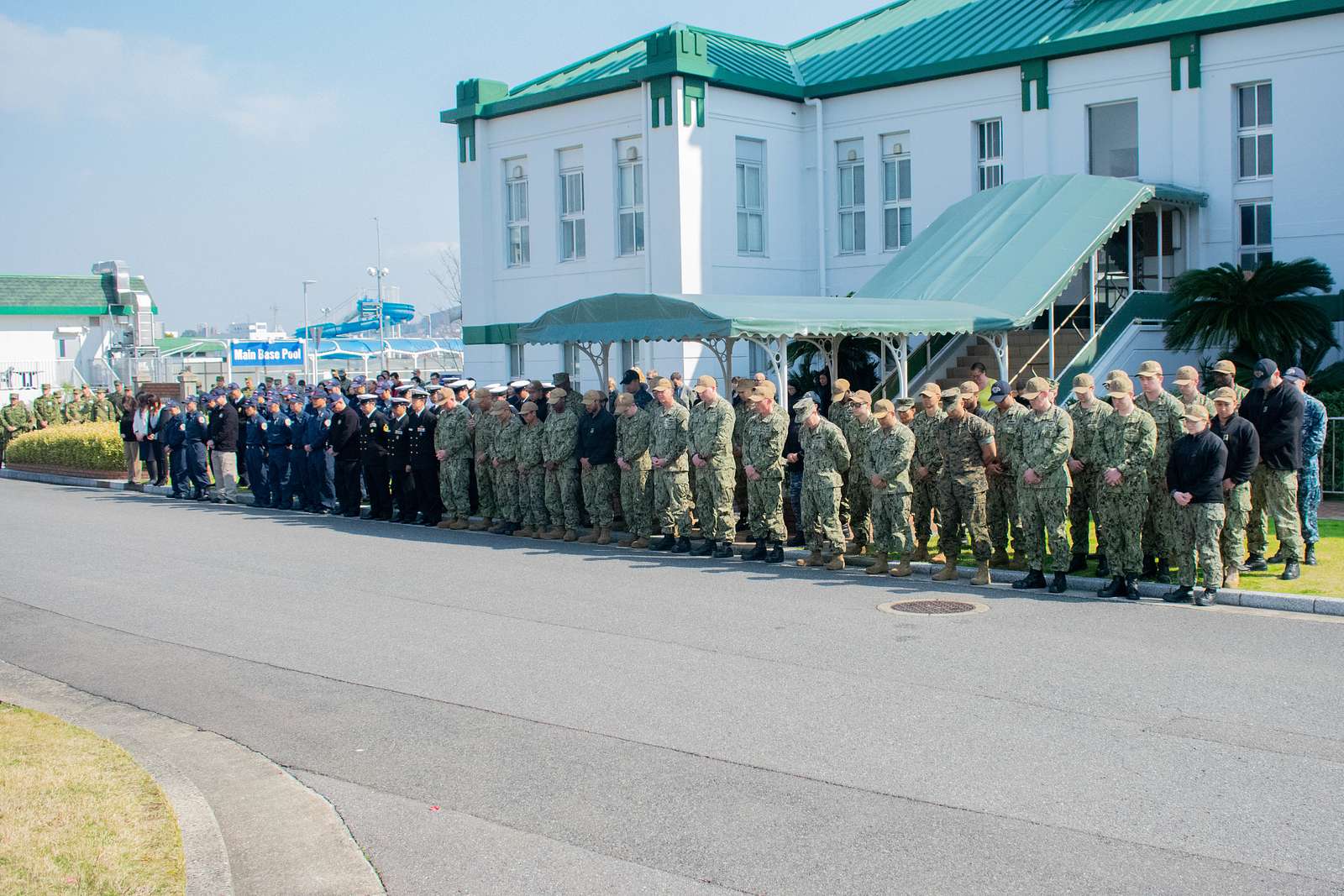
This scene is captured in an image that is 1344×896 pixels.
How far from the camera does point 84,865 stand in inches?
225

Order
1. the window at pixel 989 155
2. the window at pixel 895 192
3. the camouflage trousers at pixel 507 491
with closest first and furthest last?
the camouflage trousers at pixel 507 491 → the window at pixel 989 155 → the window at pixel 895 192

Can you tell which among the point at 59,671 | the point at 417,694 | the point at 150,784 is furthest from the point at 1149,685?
the point at 59,671

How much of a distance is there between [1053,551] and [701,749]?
588 centimetres

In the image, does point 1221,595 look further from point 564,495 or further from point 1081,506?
point 564,495

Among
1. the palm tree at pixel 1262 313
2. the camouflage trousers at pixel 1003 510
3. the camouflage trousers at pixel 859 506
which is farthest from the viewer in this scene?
the palm tree at pixel 1262 313

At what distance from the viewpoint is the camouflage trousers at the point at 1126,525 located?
11680 mm

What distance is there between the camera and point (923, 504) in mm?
13719

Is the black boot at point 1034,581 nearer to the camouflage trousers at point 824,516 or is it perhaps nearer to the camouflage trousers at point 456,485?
the camouflage trousers at point 824,516

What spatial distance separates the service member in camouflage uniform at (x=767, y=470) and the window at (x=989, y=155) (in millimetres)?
13551

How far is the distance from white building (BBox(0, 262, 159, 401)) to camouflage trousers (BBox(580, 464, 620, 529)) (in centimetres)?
3560

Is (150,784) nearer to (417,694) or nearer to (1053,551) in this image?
(417,694)

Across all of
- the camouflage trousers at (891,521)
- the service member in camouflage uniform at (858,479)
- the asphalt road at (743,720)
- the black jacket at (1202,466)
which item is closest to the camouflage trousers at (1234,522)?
the black jacket at (1202,466)

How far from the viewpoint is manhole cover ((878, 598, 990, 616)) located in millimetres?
11234

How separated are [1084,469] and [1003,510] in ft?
3.18
